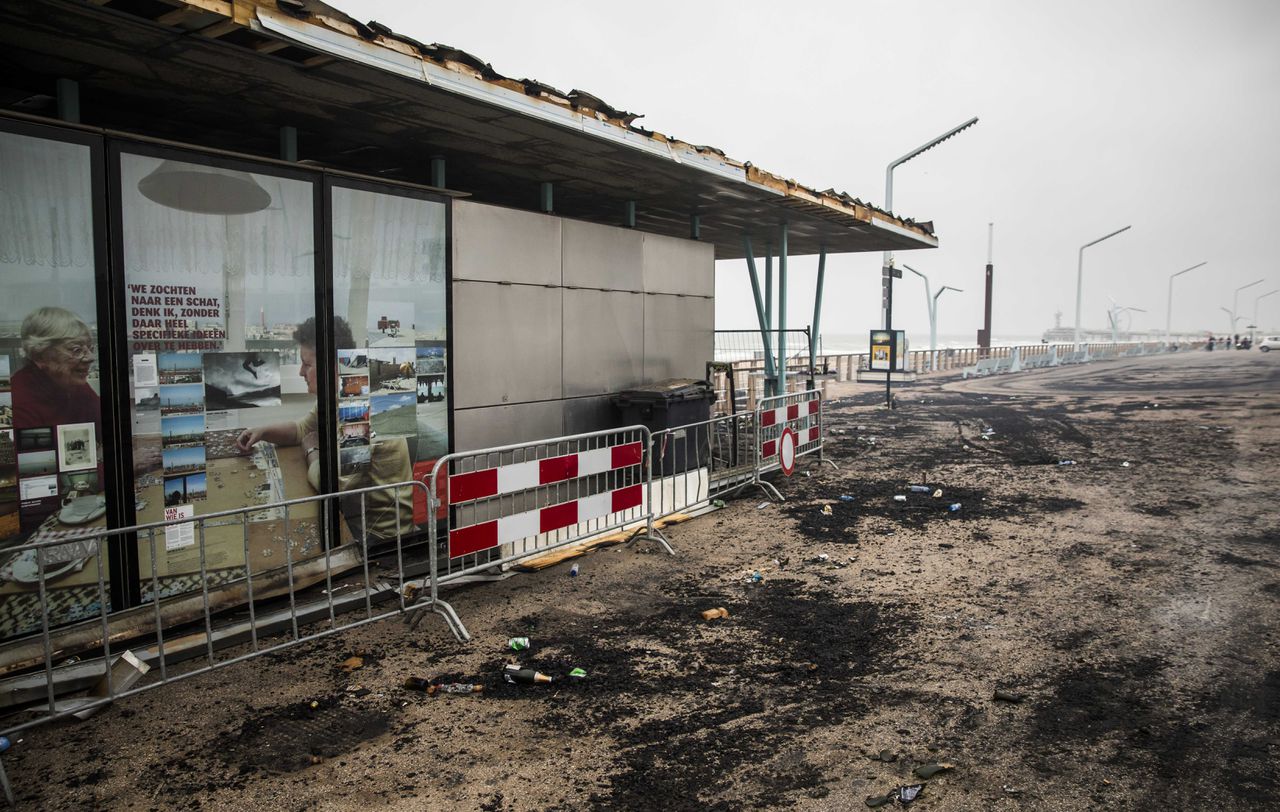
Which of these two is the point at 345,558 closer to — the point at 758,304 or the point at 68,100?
the point at 68,100

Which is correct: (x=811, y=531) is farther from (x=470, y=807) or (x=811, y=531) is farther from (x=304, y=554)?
(x=470, y=807)

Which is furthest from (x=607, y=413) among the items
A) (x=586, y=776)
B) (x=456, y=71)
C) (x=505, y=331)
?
(x=586, y=776)

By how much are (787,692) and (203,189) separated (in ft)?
18.4

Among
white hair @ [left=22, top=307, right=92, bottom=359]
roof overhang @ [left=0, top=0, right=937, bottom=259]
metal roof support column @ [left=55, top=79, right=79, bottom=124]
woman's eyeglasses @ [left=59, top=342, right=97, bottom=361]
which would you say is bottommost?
woman's eyeglasses @ [left=59, top=342, right=97, bottom=361]

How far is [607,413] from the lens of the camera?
Answer: 10.6 meters

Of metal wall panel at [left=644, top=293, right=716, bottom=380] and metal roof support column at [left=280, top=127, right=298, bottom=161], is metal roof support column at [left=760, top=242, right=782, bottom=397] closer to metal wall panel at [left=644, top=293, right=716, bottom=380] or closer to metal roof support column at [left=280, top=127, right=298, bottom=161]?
metal wall panel at [left=644, top=293, right=716, bottom=380]

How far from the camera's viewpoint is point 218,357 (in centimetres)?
633

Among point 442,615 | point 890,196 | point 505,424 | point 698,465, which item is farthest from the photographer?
point 890,196

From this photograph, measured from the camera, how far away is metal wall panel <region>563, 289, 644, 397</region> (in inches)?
393

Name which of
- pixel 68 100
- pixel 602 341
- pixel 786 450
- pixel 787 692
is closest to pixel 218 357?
pixel 68 100

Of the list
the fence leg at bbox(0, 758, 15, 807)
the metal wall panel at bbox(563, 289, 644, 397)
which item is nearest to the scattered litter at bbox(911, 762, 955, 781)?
the fence leg at bbox(0, 758, 15, 807)

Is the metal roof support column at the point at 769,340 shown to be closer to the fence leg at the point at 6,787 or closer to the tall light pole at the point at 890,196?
the tall light pole at the point at 890,196

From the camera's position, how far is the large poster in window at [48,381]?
17.1ft

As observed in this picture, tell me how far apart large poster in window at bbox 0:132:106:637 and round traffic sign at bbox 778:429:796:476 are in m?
8.15
